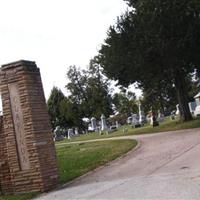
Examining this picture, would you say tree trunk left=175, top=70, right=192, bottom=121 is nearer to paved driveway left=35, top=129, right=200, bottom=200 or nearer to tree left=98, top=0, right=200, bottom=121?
tree left=98, top=0, right=200, bottom=121

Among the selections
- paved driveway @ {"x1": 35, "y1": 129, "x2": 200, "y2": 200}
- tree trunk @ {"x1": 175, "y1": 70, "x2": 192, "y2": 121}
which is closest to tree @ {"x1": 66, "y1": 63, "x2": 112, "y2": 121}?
tree trunk @ {"x1": 175, "y1": 70, "x2": 192, "y2": 121}

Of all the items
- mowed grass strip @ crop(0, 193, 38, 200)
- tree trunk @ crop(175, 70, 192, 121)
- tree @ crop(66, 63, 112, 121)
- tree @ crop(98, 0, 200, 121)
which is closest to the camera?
mowed grass strip @ crop(0, 193, 38, 200)

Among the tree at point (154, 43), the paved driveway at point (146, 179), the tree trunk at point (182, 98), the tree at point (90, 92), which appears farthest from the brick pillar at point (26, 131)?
the tree at point (90, 92)

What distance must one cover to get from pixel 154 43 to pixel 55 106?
208 ft

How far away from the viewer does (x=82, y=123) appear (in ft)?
287

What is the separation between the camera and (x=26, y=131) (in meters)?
13.6

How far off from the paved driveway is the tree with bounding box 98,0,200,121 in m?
13.6

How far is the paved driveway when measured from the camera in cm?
1017

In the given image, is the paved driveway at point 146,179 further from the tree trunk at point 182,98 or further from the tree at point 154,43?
the tree trunk at point 182,98

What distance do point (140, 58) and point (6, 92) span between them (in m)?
19.4

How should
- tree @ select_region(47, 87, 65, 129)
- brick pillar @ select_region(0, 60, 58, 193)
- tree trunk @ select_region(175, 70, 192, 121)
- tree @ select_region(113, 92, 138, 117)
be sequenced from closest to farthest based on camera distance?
1. brick pillar @ select_region(0, 60, 58, 193)
2. tree trunk @ select_region(175, 70, 192, 121)
3. tree @ select_region(113, 92, 138, 117)
4. tree @ select_region(47, 87, 65, 129)

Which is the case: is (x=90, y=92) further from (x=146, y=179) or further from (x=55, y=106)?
(x=146, y=179)

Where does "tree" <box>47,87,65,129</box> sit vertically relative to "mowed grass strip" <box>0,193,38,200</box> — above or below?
above

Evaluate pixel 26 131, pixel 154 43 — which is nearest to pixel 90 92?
pixel 154 43
